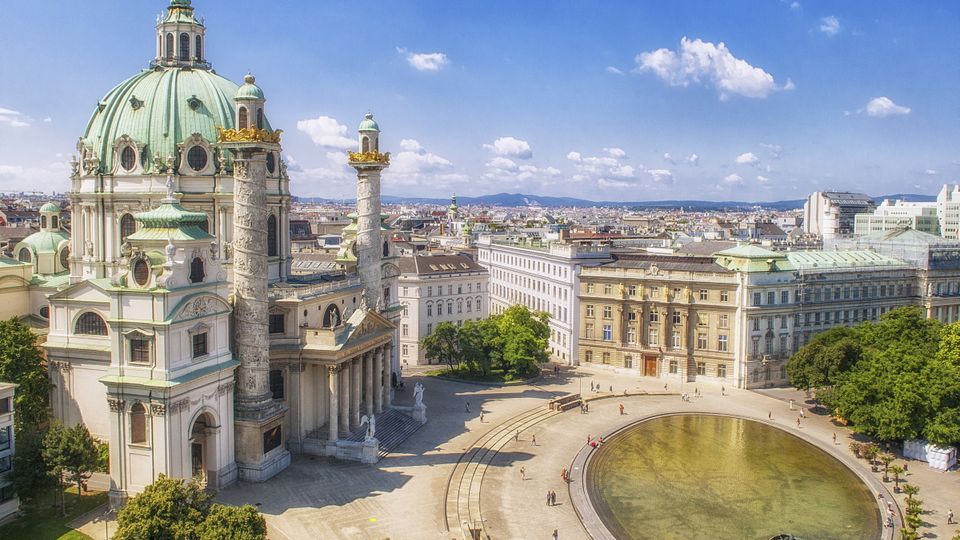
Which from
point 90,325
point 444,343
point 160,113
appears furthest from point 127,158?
point 444,343

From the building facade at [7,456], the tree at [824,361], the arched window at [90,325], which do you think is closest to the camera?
the building facade at [7,456]

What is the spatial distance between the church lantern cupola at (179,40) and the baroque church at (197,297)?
0.14 m

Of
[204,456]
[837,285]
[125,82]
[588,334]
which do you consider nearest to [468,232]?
[588,334]

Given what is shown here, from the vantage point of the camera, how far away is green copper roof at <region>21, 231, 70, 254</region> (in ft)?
229

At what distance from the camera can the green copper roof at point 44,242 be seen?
69812 mm

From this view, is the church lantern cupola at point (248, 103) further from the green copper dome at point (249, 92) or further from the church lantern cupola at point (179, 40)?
the church lantern cupola at point (179, 40)

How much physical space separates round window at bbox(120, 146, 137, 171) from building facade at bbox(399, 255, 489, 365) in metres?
49.1

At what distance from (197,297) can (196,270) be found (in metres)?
2.02

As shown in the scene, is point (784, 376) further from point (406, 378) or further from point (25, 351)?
point (25, 351)

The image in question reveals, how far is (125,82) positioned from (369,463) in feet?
130

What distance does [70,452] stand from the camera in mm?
48344

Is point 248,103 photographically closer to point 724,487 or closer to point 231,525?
point 231,525

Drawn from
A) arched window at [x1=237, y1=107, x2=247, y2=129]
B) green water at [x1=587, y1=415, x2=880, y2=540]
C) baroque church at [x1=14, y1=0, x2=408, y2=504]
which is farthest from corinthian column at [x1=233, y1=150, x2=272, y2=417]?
green water at [x1=587, y1=415, x2=880, y2=540]

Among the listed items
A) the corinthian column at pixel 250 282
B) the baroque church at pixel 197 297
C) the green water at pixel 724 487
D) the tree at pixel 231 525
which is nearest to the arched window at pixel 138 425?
the baroque church at pixel 197 297
